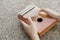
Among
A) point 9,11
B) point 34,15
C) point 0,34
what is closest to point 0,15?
point 9,11

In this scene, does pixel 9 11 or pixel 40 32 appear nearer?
pixel 40 32

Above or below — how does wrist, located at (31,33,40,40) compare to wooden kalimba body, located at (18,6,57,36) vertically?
below

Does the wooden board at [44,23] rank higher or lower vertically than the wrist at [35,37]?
higher

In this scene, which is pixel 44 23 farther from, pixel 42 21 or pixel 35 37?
pixel 35 37

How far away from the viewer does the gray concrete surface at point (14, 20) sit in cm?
103

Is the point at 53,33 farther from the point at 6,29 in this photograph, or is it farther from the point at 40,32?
the point at 6,29

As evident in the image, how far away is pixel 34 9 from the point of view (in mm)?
1098

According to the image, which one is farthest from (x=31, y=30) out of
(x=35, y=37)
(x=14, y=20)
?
(x=14, y=20)

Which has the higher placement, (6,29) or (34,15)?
(34,15)

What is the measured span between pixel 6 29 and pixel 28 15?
20 cm

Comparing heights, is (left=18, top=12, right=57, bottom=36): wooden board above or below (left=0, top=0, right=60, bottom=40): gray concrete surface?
above

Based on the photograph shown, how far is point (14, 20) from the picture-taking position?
1.16m

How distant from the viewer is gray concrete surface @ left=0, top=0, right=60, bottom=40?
103 centimetres

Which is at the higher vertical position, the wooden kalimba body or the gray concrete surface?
the wooden kalimba body
